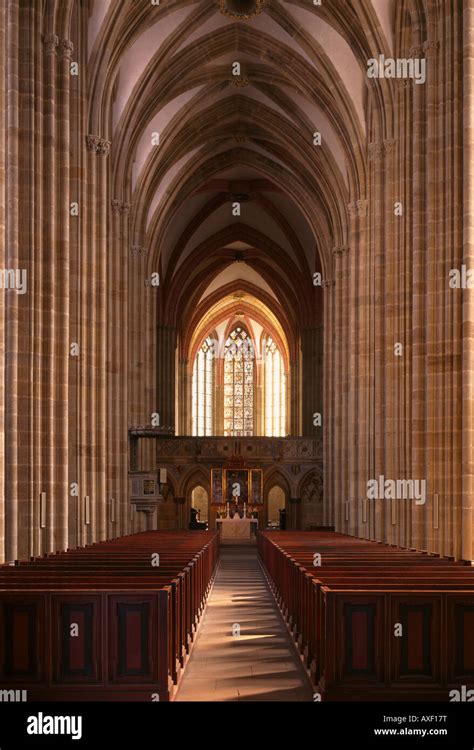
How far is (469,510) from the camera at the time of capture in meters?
14.1

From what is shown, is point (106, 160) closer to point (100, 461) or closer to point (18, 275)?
point (100, 461)

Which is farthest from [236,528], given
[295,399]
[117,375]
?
[117,375]

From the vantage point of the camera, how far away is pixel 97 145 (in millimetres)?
22219

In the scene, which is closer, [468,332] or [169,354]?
[468,332]

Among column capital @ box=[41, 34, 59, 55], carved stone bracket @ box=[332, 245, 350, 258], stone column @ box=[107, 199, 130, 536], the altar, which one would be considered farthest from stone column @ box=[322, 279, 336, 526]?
column capital @ box=[41, 34, 59, 55]

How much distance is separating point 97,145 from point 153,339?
44.1 feet

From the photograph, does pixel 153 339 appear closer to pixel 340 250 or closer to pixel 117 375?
pixel 340 250

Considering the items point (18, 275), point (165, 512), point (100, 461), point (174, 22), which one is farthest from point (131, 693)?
point (165, 512)

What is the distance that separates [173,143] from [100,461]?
13.9m

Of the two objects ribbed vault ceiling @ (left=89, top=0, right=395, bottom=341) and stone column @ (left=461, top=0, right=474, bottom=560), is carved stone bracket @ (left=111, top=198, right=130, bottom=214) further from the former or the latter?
stone column @ (left=461, top=0, right=474, bottom=560)

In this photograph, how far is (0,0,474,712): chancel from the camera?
8141 mm

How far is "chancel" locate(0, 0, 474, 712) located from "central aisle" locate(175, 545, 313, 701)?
2.8 inches

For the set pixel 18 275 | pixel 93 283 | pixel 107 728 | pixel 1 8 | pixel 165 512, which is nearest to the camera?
pixel 107 728

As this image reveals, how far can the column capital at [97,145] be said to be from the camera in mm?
22094
